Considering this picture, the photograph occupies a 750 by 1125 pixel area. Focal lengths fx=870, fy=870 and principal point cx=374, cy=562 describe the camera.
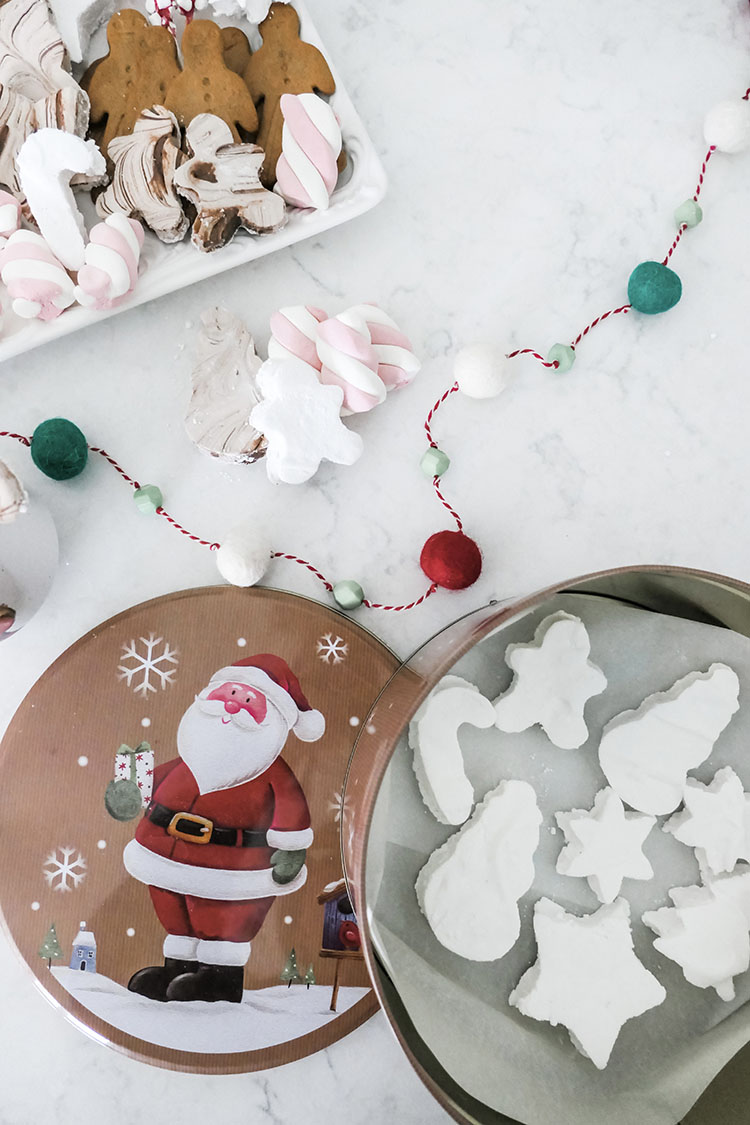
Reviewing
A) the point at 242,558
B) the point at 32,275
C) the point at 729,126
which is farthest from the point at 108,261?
the point at 729,126

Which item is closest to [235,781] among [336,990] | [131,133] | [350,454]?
[336,990]

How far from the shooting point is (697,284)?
2.86 ft

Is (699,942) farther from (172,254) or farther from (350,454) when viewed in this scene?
(172,254)

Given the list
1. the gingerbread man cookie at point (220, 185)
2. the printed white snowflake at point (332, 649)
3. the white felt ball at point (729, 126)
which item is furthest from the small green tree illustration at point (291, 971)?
the white felt ball at point (729, 126)

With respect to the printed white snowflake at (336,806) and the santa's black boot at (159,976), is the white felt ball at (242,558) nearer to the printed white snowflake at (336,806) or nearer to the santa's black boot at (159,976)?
the printed white snowflake at (336,806)

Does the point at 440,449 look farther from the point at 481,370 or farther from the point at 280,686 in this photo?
the point at 280,686

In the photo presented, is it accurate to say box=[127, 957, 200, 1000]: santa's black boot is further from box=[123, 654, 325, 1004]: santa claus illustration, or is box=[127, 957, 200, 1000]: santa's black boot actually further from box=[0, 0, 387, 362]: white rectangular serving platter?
box=[0, 0, 387, 362]: white rectangular serving platter

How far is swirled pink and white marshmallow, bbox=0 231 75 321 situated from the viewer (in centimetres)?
74

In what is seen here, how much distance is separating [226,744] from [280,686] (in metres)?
0.07

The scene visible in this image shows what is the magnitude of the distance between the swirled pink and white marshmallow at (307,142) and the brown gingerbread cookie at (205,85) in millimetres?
46

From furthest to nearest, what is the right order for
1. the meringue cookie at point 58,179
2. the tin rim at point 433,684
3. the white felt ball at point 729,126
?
the white felt ball at point 729,126
the meringue cookie at point 58,179
the tin rim at point 433,684

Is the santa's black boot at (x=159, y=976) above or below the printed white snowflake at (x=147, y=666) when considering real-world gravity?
below

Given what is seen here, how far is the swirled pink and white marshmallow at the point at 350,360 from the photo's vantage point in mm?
755

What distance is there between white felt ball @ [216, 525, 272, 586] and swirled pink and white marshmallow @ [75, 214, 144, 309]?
236mm
